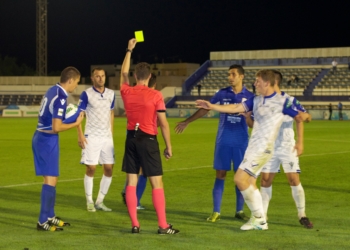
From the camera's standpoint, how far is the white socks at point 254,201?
8.48 m

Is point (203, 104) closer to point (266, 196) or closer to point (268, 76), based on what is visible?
point (268, 76)

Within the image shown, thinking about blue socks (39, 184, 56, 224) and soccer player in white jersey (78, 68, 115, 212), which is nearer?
blue socks (39, 184, 56, 224)

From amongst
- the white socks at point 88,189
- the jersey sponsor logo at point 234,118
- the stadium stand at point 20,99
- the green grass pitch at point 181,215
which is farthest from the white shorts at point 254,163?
the stadium stand at point 20,99

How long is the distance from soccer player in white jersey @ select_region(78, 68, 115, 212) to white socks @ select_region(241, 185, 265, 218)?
2736 millimetres

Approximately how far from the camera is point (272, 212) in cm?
1007

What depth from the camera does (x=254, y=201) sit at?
8.53 m

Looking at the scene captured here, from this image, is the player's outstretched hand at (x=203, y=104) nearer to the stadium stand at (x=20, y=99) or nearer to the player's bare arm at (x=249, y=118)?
the player's bare arm at (x=249, y=118)

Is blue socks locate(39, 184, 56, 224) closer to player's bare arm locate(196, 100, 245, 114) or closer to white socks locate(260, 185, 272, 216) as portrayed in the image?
player's bare arm locate(196, 100, 245, 114)

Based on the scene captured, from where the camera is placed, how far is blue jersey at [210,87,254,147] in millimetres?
9656

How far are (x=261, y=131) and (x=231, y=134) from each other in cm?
121

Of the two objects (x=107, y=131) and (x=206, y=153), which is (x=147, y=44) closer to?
(x=206, y=153)

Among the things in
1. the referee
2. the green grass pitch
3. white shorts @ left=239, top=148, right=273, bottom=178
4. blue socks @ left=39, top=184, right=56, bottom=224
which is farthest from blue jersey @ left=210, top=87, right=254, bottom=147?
blue socks @ left=39, top=184, right=56, bottom=224

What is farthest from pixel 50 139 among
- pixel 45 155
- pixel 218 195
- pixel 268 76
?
pixel 268 76

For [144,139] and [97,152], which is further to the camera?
[97,152]
